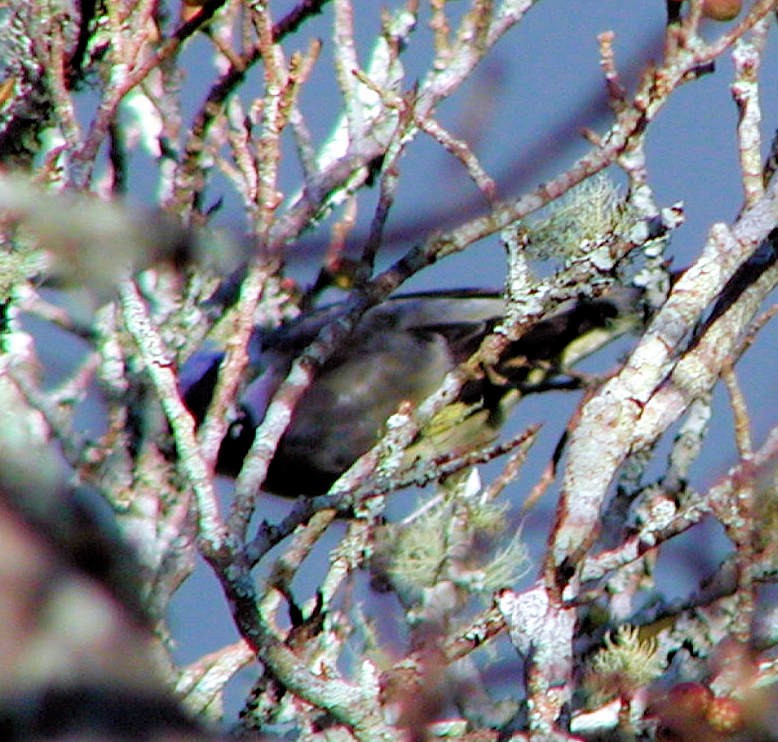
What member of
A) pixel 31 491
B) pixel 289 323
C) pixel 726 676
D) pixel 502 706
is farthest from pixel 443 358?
pixel 31 491

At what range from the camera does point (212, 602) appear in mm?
4508

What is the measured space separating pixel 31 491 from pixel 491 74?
164cm

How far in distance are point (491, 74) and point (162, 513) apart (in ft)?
3.25

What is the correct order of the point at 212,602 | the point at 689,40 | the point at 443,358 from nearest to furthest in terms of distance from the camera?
the point at 689,40
the point at 443,358
the point at 212,602

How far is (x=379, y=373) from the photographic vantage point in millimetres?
3537

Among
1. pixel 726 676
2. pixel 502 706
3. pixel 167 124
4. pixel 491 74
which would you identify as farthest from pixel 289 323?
pixel 726 676

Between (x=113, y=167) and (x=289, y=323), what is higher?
(x=113, y=167)

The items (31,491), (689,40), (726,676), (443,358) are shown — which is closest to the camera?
(31,491)

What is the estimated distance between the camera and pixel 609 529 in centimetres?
253

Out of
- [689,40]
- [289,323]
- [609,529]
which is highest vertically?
[289,323]

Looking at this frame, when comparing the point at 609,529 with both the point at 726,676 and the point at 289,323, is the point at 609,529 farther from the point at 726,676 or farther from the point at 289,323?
the point at 289,323

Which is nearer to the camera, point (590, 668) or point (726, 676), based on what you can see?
point (726, 676)

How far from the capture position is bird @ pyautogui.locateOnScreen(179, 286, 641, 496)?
3221mm

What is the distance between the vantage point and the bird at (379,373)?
10.6 feet
